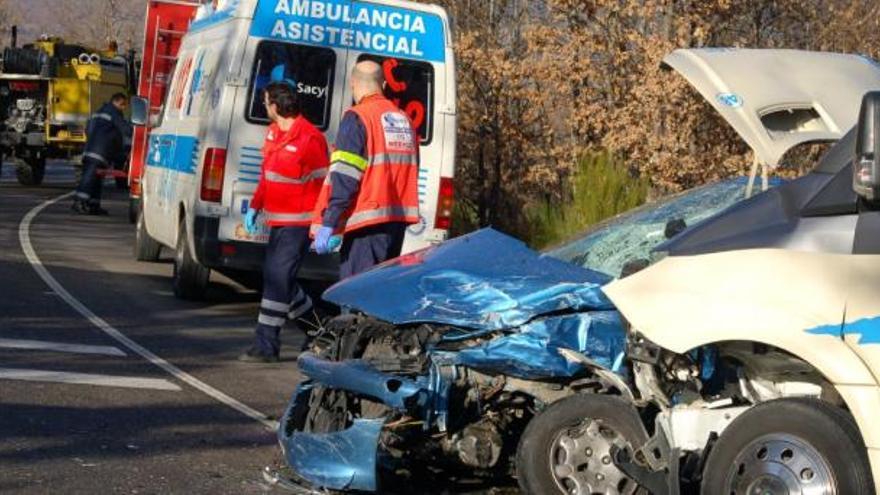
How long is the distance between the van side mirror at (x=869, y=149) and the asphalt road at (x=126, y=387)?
2.93 metres

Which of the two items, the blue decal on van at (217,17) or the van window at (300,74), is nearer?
the van window at (300,74)

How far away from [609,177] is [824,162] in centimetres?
855

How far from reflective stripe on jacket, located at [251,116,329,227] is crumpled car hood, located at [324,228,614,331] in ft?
9.98

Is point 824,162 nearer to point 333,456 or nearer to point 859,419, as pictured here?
point 859,419

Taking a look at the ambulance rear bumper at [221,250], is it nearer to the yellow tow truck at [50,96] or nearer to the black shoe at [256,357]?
the black shoe at [256,357]

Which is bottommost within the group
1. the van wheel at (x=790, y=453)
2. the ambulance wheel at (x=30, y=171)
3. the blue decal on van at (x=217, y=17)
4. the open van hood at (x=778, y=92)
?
the ambulance wheel at (x=30, y=171)

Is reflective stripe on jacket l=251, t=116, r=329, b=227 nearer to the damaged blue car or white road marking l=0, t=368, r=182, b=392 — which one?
white road marking l=0, t=368, r=182, b=392

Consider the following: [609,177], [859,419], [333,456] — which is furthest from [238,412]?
[609,177]

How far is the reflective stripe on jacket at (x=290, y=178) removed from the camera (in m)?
10.4

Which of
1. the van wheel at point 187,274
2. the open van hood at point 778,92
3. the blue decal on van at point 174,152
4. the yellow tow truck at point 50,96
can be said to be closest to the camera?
the open van hood at point 778,92

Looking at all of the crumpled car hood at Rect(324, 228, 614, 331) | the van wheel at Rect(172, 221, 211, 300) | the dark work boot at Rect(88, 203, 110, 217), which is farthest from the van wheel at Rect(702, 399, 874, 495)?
the dark work boot at Rect(88, 203, 110, 217)

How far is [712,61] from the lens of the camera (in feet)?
21.6

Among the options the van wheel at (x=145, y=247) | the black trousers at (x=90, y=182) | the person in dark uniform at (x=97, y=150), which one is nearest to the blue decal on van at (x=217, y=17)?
the van wheel at (x=145, y=247)

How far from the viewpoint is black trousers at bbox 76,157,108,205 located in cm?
2323
